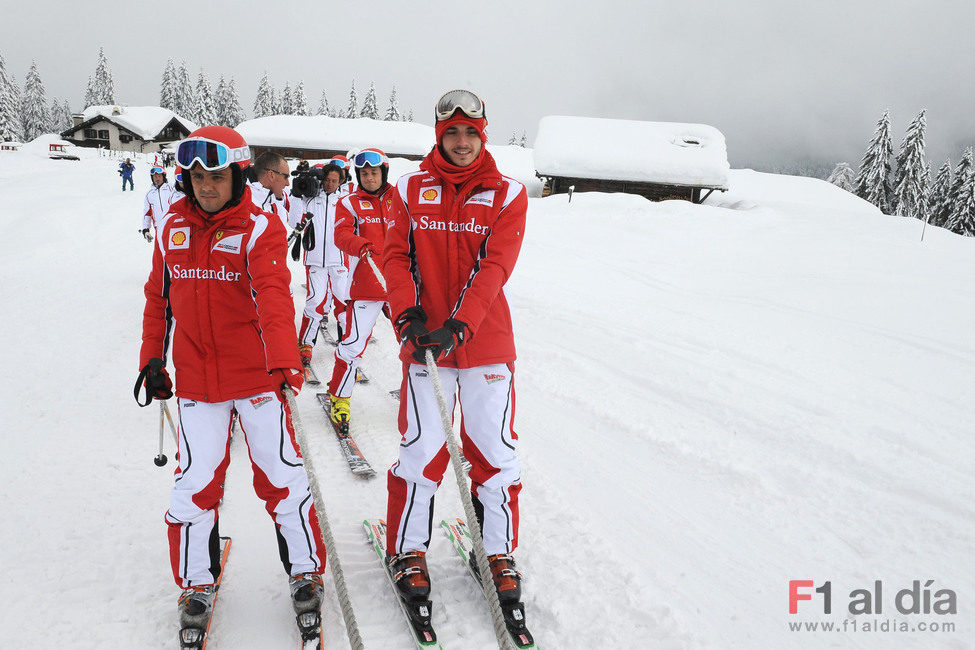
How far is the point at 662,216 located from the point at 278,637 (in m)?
15.6

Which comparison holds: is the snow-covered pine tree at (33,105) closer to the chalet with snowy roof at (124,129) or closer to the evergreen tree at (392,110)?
the chalet with snowy roof at (124,129)

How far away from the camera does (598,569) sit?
10.9 ft

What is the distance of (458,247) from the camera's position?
10.0ft

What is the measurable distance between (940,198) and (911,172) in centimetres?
508

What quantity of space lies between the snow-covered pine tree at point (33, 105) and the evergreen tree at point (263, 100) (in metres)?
32.5

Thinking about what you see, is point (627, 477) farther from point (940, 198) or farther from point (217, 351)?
point (940, 198)

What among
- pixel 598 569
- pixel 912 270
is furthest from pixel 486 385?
pixel 912 270

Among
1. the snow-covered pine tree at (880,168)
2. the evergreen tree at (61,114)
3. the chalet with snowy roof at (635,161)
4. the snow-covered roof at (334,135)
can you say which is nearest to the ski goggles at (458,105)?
the chalet with snowy roof at (635,161)

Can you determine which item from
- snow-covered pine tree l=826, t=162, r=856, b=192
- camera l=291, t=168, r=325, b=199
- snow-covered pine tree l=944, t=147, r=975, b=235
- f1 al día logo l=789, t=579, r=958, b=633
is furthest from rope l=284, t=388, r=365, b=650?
snow-covered pine tree l=826, t=162, r=856, b=192

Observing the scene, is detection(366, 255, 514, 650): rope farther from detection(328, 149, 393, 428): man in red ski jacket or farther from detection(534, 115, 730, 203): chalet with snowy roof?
detection(534, 115, 730, 203): chalet with snowy roof

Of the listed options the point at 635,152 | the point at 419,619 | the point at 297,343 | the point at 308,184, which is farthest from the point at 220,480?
the point at 635,152

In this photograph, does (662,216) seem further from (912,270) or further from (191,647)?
(191,647)

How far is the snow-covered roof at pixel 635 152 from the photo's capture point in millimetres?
26734

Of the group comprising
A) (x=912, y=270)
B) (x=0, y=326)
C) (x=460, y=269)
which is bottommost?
(x=0, y=326)
